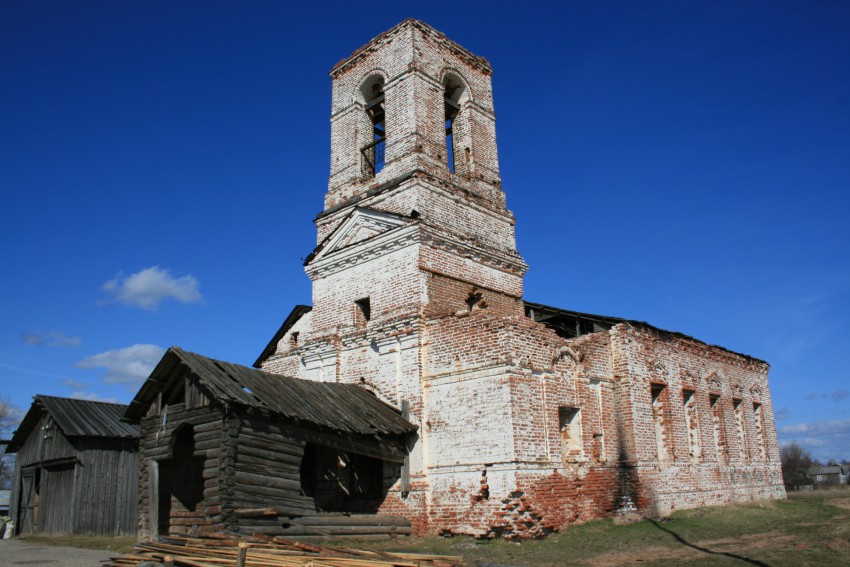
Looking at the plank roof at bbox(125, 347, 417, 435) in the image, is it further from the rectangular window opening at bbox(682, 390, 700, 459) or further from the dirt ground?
the rectangular window opening at bbox(682, 390, 700, 459)

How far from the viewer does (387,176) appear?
17.2m

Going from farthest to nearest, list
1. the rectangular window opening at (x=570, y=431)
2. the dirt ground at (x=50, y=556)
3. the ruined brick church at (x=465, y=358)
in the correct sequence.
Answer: the rectangular window opening at (x=570, y=431)
the ruined brick church at (x=465, y=358)
the dirt ground at (x=50, y=556)

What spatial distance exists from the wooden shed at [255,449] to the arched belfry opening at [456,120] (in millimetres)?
7030

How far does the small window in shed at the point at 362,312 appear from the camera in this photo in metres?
16.5

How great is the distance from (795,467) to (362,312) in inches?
2091

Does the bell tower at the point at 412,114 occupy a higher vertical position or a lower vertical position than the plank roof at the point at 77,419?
higher

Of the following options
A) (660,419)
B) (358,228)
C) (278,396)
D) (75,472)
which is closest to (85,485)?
(75,472)

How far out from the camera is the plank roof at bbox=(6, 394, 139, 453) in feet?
60.9

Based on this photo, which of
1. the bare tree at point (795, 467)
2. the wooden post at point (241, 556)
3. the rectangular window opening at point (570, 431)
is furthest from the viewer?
the bare tree at point (795, 467)

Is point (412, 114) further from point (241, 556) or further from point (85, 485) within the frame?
point (85, 485)

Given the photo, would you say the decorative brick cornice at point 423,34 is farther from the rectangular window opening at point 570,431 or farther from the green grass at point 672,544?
the green grass at point 672,544

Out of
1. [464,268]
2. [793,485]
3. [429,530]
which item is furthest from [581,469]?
[793,485]

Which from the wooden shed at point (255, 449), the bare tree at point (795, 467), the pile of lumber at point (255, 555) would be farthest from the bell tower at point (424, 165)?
the bare tree at point (795, 467)

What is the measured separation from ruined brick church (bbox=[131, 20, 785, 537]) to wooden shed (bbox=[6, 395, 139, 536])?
15.3 ft
